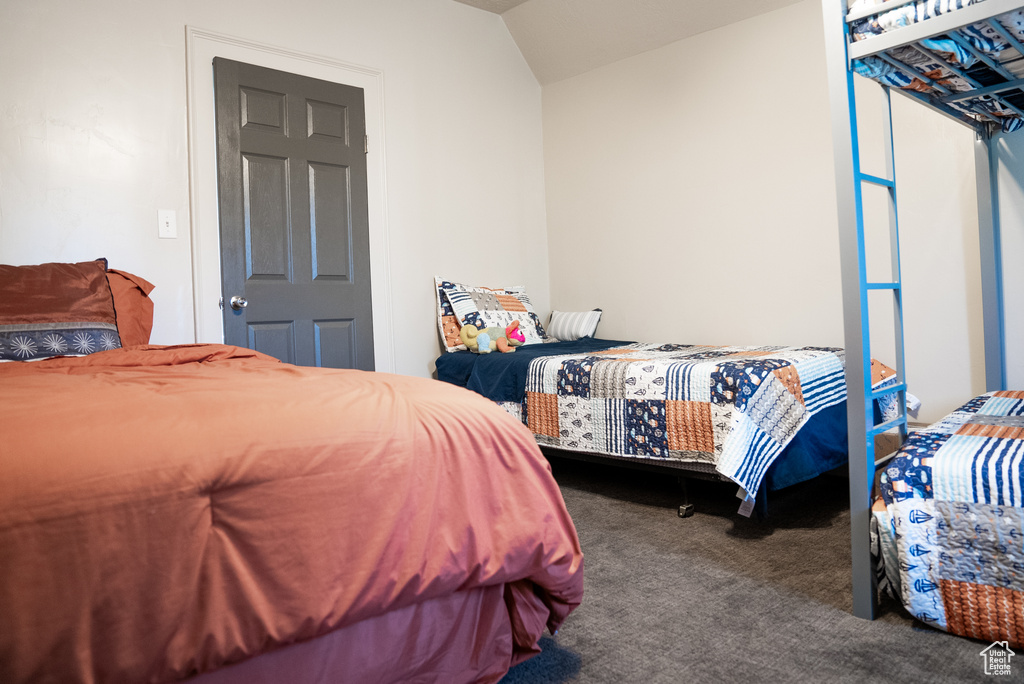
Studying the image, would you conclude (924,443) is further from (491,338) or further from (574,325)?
(574,325)

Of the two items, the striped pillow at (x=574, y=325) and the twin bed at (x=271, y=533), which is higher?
the striped pillow at (x=574, y=325)

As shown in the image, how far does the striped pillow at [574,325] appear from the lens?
14.1 ft

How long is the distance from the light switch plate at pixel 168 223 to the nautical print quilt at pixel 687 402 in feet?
5.79

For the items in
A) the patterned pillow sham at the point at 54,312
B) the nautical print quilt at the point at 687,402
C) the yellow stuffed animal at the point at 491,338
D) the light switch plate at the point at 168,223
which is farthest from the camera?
the yellow stuffed animal at the point at 491,338

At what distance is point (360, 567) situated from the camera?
114 cm

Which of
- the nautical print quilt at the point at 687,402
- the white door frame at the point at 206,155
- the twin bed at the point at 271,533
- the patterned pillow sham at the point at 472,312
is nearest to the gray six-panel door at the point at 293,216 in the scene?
the white door frame at the point at 206,155

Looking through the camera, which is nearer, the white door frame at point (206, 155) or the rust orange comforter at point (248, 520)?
the rust orange comforter at point (248, 520)

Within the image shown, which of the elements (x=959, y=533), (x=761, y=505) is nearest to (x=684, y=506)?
(x=761, y=505)

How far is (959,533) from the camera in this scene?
1517mm

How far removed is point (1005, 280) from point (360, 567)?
3.02 meters

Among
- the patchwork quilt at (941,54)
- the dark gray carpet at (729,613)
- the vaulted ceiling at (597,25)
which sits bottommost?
the dark gray carpet at (729,613)

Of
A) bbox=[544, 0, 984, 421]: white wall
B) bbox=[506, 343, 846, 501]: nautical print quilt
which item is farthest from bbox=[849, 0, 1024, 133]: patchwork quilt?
bbox=[544, 0, 984, 421]: white wall

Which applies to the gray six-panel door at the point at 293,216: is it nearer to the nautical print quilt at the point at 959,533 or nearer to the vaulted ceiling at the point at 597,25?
the vaulted ceiling at the point at 597,25

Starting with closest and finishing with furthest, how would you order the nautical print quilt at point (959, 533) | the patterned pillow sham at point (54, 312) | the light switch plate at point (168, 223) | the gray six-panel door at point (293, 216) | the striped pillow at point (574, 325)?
the nautical print quilt at point (959, 533) → the patterned pillow sham at point (54, 312) → the light switch plate at point (168, 223) → the gray six-panel door at point (293, 216) → the striped pillow at point (574, 325)
